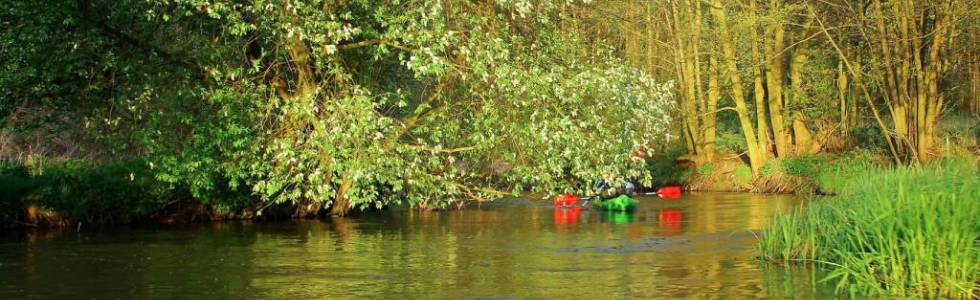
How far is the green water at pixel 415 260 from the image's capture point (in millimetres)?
17125

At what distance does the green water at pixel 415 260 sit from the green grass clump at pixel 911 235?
737mm

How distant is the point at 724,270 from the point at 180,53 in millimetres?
12291

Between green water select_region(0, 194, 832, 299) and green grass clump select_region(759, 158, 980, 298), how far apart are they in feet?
2.42

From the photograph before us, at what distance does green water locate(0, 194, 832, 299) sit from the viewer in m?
17.1

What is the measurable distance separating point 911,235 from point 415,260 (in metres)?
8.97

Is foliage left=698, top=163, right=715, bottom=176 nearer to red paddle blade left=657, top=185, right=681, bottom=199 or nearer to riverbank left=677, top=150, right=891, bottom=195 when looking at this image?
riverbank left=677, top=150, right=891, bottom=195

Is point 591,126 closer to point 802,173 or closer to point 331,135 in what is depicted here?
point 331,135

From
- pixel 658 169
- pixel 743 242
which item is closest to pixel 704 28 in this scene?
pixel 658 169

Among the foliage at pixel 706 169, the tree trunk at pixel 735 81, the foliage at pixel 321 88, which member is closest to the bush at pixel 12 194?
the foliage at pixel 321 88

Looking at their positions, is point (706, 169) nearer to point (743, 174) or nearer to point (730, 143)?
point (743, 174)

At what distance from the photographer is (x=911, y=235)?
14.7 metres

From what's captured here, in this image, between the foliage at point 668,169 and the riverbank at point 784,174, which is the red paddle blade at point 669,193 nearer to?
the riverbank at point 784,174

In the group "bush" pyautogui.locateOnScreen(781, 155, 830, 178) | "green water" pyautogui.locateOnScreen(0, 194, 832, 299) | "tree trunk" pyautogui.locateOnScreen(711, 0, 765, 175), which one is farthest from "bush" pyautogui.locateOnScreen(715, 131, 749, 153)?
"green water" pyautogui.locateOnScreen(0, 194, 832, 299)

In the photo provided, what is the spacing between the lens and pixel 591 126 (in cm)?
2623
